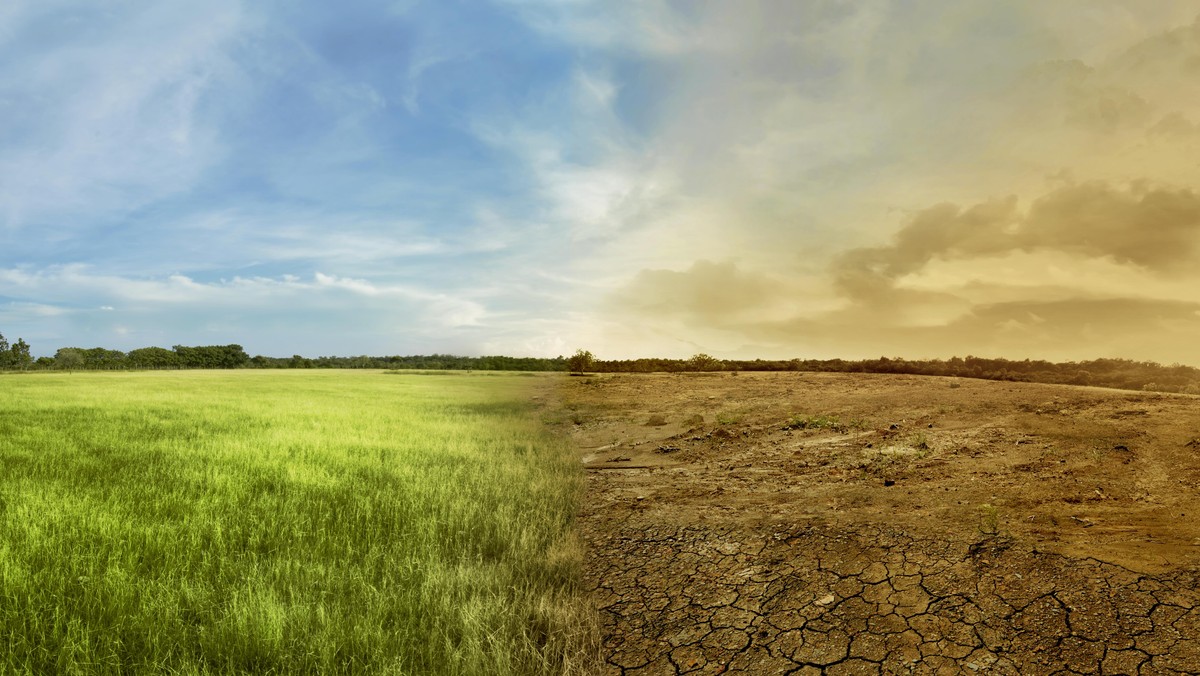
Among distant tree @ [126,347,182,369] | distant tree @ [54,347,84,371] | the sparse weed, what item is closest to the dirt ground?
the sparse weed

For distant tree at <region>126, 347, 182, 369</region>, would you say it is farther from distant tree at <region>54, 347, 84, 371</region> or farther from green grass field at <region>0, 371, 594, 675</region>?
green grass field at <region>0, 371, 594, 675</region>

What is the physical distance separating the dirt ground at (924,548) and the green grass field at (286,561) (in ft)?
2.99

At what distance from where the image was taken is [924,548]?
5.32 meters

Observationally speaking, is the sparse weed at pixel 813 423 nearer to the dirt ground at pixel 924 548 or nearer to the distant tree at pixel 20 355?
the dirt ground at pixel 924 548

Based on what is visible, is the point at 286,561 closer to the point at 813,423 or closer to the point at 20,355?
the point at 813,423

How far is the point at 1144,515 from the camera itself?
540 cm

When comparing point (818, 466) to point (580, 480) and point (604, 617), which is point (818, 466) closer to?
point (580, 480)

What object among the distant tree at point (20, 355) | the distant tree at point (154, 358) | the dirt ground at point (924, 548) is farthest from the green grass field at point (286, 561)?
the distant tree at point (20, 355)

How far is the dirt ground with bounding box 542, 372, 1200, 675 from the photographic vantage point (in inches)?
161

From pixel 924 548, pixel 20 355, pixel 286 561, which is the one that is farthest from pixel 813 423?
pixel 20 355

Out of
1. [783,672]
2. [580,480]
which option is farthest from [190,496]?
[783,672]

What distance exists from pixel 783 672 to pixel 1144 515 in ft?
13.7

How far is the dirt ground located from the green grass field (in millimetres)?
910

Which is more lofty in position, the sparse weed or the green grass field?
the sparse weed
